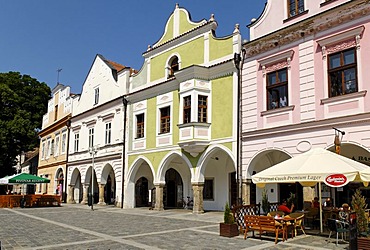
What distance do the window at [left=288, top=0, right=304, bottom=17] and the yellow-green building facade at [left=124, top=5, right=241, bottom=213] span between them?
3.06 metres

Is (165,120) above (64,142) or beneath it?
above

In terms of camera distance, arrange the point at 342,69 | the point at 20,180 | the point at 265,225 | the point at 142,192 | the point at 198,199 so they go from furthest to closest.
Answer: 1. the point at 20,180
2. the point at 142,192
3. the point at 198,199
4. the point at 342,69
5. the point at 265,225

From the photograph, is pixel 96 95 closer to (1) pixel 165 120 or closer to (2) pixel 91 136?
(2) pixel 91 136

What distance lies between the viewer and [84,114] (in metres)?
31.2

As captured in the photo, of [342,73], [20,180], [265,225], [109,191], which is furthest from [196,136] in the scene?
[20,180]

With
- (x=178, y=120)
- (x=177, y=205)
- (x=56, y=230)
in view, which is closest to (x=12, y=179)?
(x=177, y=205)

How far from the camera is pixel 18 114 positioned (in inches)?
1517

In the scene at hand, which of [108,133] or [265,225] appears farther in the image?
[108,133]

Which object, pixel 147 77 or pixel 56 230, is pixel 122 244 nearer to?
pixel 56 230

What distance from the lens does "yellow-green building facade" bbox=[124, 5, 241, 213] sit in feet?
62.8

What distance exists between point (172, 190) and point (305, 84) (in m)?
13.5

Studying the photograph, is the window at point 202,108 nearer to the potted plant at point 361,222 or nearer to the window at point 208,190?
the window at point 208,190

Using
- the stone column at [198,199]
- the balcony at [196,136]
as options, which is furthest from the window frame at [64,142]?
the stone column at [198,199]

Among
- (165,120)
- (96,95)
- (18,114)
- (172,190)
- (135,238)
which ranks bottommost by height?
(135,238)
